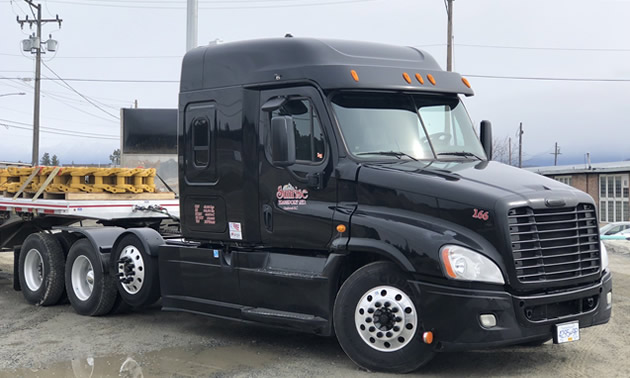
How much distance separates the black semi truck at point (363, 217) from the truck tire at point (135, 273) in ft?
0.09

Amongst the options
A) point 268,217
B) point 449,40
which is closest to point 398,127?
point 268,217

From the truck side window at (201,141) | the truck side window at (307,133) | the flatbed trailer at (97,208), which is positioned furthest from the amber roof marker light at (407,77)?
the flatbed trailer at (97,208)

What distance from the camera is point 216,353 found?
25.1 ft

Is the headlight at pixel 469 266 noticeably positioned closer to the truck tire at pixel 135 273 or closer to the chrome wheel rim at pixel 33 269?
the truck tire at pixel 135 273

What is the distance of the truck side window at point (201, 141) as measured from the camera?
8.40 m

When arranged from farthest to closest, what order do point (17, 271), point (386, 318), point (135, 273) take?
point (17, 271) < point (135, 273) < point (386, 318)

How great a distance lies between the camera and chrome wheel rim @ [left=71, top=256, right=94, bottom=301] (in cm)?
1019

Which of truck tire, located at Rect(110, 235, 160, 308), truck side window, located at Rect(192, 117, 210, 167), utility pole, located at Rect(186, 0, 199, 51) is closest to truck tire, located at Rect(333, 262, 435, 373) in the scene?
truck side window, located at Rect(192, 117, 210, 167)

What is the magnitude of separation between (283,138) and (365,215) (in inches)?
42.0

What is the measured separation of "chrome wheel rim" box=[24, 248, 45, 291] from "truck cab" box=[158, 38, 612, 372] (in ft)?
10.2

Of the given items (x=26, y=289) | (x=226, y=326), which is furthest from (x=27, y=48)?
(x=226, y=326)

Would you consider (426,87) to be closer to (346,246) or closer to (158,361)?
(346,246)

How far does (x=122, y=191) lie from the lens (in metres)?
11.0

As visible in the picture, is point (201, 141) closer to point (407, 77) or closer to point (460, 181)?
point (407, 77)
